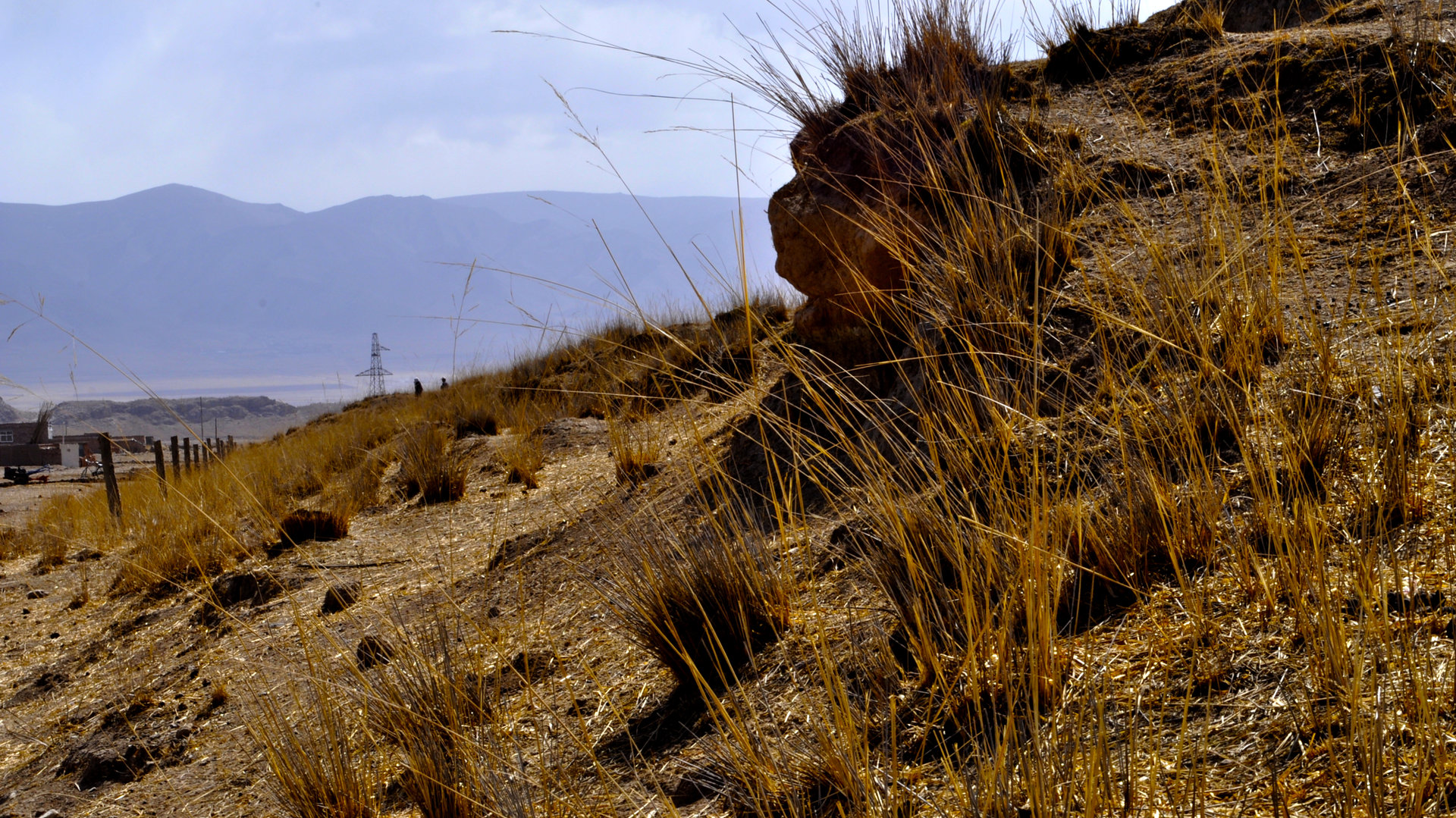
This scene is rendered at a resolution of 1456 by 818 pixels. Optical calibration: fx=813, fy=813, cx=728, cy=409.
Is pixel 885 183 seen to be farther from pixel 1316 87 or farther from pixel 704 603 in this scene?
pixel 704 603

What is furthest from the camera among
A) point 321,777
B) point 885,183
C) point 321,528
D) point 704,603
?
point 321,528

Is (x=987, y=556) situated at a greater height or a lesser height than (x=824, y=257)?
lesser

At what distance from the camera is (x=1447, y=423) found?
172cm

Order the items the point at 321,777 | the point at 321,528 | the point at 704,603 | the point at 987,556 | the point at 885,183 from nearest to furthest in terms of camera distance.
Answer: the point at 987,556
the point at 321,777
the point at 704,603
the point at 885,183
the point at 321,528

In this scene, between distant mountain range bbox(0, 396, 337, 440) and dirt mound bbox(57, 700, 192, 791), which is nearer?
dirt mound bbox(57, 700, 192, 791)

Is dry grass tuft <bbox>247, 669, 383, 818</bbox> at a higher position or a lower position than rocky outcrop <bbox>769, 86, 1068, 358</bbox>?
lower

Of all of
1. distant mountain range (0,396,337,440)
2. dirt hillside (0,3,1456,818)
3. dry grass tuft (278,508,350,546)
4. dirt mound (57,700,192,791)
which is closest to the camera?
dirt hillside (0,3,1456,818)

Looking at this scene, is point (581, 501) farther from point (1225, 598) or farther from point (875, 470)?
point (1225, 598)

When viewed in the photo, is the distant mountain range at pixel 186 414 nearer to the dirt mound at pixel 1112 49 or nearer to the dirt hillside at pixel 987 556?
the dirt hillside at pixel 987 556

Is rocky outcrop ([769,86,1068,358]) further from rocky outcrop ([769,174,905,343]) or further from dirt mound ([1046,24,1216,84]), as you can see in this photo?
dirt mound ([1046,24,1216,84])

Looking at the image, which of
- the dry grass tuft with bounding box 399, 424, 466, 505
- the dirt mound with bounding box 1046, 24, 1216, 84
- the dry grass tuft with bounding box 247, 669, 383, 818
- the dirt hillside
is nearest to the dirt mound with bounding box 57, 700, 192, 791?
the dirt hillside

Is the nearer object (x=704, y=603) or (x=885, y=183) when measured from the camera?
(x=704, y=603)

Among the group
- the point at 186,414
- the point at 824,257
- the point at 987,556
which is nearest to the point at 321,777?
the point at 987,556

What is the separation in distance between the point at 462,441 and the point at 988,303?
704cm
